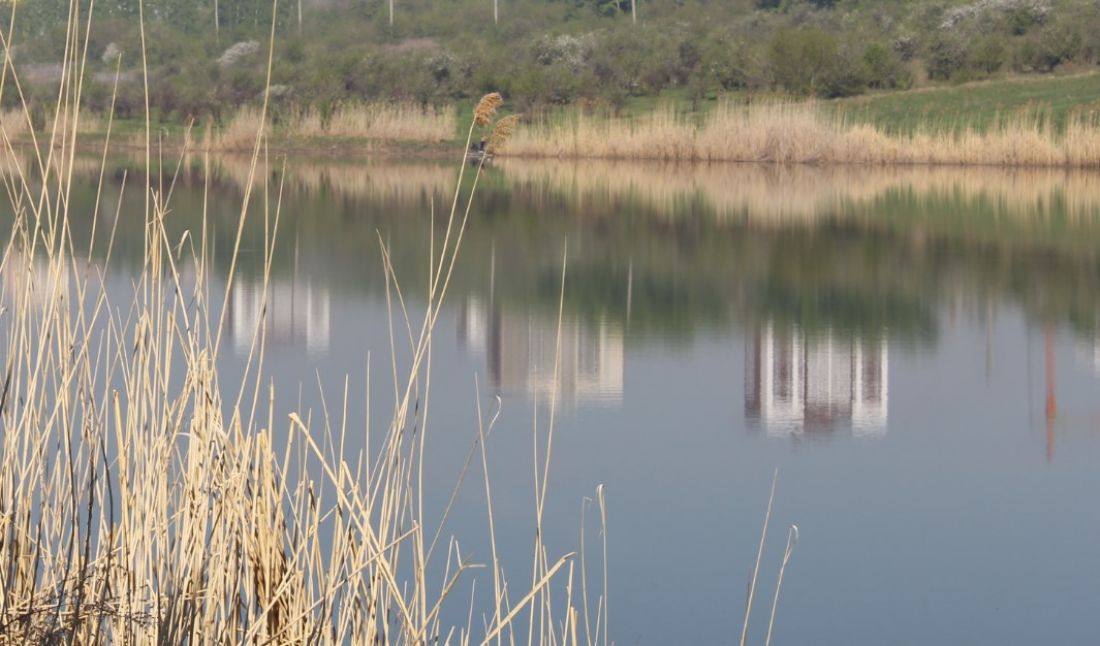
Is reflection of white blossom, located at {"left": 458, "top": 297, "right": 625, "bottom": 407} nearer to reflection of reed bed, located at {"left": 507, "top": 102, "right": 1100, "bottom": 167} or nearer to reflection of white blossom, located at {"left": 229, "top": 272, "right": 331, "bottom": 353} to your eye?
reflection of white blossom, located at {"left": 229, "top": 272, "right": 331, "bottom": 353}

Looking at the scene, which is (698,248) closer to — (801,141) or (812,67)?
(801,141)

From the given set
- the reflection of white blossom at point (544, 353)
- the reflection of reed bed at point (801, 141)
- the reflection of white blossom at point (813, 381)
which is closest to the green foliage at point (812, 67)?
the reflection of reed bed at point (801, 141)

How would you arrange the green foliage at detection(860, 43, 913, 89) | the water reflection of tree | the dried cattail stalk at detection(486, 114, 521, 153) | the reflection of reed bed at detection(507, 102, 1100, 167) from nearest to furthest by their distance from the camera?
the dried cattail stalk at detection(486, 114, 521, 153), the water reflection of tree, the reflection of reed bed at detection(507, 102, 1100, 167), the green foliage at detection(860, 43, 913, 89)

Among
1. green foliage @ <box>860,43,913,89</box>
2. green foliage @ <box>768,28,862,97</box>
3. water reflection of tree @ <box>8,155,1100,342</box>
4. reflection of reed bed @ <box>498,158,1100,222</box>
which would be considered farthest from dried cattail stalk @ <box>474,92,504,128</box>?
green foliage @ <box>860,43,913,89</box>

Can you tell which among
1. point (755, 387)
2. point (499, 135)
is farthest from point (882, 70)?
point (499, 135)

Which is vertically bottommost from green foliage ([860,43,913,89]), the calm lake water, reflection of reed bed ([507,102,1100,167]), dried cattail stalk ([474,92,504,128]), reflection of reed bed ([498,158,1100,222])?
the calm lake water

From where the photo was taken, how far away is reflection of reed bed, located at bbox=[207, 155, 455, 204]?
14414 millimetres

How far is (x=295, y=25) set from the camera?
4028 cm

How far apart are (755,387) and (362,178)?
33.8 ft

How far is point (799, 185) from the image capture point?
15094 mm

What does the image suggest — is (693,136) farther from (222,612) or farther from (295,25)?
(295,25)

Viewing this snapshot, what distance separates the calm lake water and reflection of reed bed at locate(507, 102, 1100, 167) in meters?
4.15

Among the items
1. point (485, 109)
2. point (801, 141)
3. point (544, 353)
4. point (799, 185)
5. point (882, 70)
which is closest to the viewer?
point (485, 109)

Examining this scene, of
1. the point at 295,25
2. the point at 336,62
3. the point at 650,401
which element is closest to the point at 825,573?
the point at 650,401
